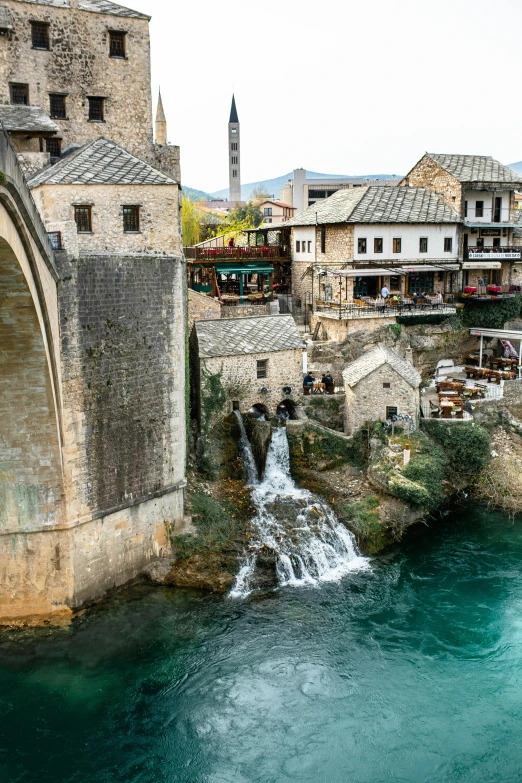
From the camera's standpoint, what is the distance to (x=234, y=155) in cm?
11088

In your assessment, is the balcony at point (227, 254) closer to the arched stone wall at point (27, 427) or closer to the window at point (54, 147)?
the window at point (54, 147)

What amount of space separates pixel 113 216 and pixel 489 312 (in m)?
22.1

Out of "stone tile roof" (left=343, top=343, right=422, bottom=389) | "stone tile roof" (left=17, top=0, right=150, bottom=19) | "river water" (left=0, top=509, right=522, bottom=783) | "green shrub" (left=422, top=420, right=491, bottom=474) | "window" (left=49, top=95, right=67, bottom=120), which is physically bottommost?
"river water" (left=0, top=509, right=522, bottom=783)

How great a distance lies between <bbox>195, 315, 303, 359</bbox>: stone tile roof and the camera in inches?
1008

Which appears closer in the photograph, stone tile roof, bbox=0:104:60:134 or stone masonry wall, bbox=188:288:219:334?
stone tile roof, bbox=0:104:60:134

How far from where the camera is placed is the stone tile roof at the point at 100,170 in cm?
1905

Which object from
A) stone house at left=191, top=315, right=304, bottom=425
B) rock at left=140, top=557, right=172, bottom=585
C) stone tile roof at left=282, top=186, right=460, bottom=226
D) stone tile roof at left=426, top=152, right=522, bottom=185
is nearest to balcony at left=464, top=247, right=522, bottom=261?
stone tile roof at left=282, top=186, right=460, bottom=226

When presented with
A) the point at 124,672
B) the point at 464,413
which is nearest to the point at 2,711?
the point at 124,672

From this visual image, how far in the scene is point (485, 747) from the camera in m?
15.0

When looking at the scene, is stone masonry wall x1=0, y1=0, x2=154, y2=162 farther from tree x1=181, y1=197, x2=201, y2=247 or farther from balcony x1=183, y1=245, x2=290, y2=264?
tree x1=181, y1=197, x2=201, y2=247

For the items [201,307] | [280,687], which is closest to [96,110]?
[201,307]

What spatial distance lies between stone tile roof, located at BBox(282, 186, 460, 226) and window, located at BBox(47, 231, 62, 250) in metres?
17.8

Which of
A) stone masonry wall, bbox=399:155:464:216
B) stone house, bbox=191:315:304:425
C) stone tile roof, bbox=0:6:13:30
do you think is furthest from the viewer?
stone masonry wall, bbox=399:155:464:216

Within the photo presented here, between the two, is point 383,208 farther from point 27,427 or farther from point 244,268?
point 27,427
